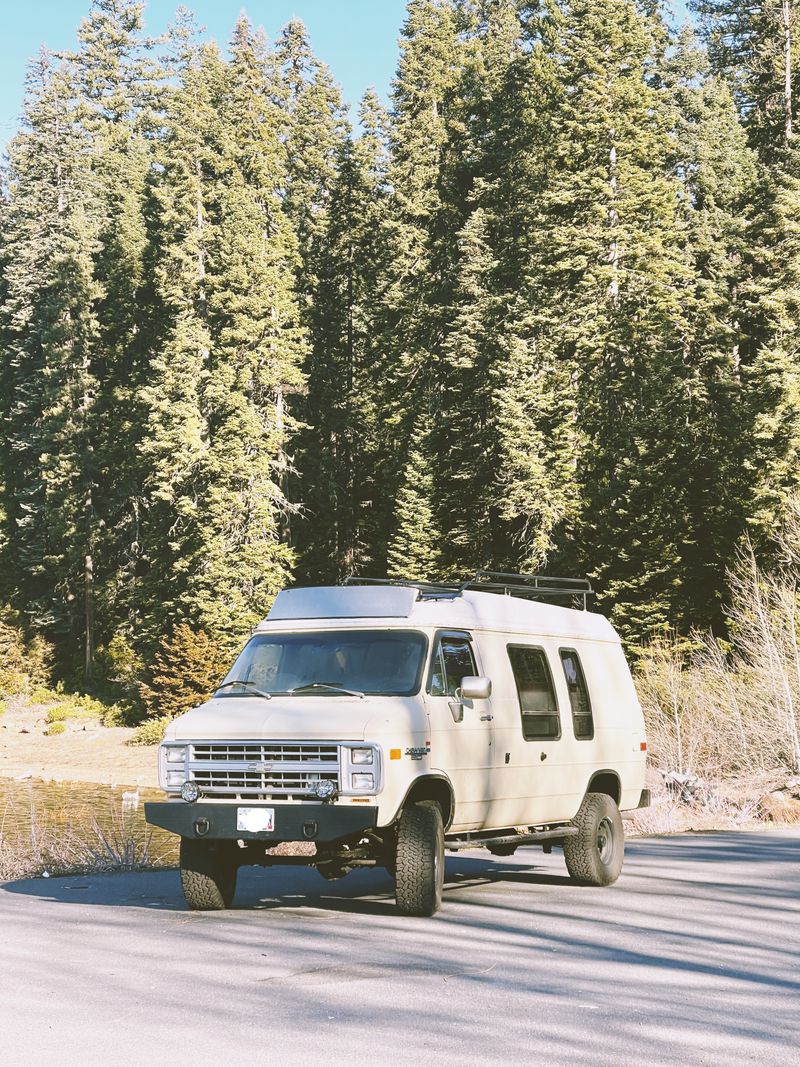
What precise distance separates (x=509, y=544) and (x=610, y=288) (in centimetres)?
1007

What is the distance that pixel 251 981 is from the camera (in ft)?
27.3

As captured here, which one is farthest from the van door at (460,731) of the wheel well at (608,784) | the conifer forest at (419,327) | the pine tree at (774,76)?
the pine tree at (774,76)

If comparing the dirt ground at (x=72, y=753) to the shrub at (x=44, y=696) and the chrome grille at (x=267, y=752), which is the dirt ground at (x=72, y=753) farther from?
A: the chrome grille at (x=267, y=752)

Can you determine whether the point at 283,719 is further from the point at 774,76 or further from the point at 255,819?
the point at 774,76

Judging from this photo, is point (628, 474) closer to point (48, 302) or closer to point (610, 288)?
point (610, 288)

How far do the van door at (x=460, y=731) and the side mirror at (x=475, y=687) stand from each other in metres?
0.27

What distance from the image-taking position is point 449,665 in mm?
11750

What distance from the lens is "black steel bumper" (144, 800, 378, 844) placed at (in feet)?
33.9

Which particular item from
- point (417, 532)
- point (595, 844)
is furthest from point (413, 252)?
point (595, 844)

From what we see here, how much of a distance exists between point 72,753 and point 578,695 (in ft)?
129

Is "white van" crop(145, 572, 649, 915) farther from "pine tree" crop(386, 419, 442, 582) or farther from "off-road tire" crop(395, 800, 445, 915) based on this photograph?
"pine tree" crop(386, 419, 442, 582)

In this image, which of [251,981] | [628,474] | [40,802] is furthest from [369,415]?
[251,981]

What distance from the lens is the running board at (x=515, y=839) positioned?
11538 millimetres

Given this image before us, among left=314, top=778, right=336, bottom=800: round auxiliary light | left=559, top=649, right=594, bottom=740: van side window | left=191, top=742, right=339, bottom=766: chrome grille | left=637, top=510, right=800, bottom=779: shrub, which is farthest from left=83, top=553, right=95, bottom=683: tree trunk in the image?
left=314, top=778, right=336, bottom=800: round auxiliary light
